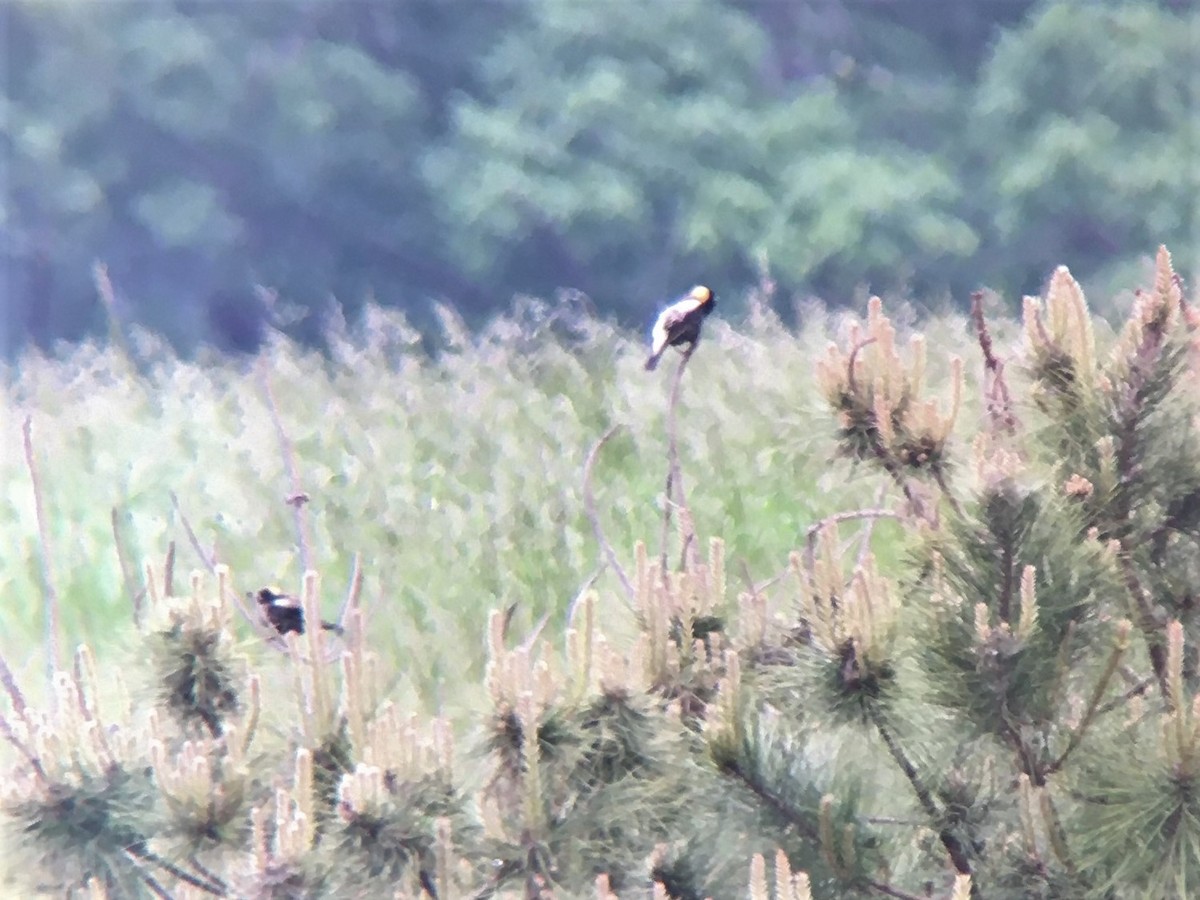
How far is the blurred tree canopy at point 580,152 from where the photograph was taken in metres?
2.35

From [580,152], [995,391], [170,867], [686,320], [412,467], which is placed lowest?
[170,867]

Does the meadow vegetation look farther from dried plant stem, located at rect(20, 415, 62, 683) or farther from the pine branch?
dried plant stem, located at rect(20, 415, 62, 683)

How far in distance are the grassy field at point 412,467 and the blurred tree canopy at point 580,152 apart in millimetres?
138

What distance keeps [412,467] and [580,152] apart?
0.79m

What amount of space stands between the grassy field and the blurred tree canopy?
14 cm

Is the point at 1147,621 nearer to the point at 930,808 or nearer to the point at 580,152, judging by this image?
the point at 930,808

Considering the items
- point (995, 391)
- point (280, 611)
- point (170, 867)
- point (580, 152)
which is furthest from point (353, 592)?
point (580, 152)

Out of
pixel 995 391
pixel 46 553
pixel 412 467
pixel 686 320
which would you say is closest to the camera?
pixel 995 391

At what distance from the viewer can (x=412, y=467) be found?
2.53m

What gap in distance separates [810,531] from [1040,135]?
1.95 meters

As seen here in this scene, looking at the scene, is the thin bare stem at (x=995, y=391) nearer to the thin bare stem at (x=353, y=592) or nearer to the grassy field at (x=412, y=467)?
the thin bare stem at (x=353, y=592)

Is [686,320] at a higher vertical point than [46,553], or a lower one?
higher

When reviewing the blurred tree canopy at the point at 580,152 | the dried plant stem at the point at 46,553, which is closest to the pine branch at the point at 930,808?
the dried plant stem at the point at 46,553

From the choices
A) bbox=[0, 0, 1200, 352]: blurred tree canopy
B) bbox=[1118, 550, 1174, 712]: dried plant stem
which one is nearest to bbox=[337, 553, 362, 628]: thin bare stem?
bbox=[1118, 550, 1174, 712]: dried plant stem
